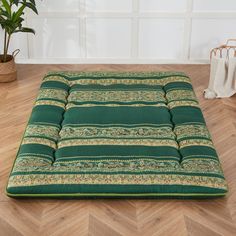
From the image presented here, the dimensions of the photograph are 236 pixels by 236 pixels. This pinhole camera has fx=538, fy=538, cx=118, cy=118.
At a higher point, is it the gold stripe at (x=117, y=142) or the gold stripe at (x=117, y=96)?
the gold stripe at (x=117, y=96)

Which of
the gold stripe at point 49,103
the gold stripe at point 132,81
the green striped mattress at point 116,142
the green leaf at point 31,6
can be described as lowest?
the green striped mattress at point 116,142

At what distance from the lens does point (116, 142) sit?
352 cm

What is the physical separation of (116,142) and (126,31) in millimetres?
2065

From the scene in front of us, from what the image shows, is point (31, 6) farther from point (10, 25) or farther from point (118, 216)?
point (118, 216)

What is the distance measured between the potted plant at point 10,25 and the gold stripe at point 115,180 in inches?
75.0

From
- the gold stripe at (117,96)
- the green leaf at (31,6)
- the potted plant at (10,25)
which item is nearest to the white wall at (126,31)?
the potted plant at (10,25)

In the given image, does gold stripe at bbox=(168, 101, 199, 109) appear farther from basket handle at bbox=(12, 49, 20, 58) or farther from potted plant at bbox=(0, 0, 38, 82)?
basket handle at bbox=(12, 49, 20, 58)

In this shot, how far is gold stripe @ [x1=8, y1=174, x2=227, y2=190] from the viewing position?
10.3ft

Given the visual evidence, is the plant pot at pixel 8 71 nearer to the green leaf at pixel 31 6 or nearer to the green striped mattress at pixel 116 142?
the green leaf at pixel 31 6

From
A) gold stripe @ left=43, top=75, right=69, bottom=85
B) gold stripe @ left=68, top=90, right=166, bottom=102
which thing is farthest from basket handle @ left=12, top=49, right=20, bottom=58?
gold stripe @ left=68, top=90, right=166, bottom=102

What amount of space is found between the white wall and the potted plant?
315mm

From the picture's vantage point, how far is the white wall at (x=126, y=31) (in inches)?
205

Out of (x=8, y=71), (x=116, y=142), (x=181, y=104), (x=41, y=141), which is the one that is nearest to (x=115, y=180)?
(x=116, y=142)

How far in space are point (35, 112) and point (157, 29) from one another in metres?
1.90
